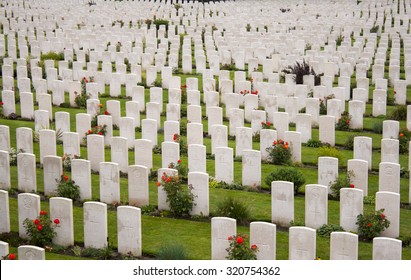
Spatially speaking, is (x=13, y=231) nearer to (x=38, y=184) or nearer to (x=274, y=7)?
(x=38, y=184)

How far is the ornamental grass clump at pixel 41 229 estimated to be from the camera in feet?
38.4

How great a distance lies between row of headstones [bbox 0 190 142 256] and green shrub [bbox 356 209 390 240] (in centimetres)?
333

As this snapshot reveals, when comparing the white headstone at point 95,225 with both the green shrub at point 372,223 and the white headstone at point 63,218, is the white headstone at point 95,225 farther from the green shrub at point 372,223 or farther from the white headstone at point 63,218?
the green shrub at point 372,223

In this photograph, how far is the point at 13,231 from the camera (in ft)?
40.8

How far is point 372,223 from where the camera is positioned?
38.7 feet

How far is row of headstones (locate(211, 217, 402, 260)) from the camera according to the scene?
10297mm

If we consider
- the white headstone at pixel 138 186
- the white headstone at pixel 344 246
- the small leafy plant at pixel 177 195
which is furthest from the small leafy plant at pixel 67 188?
the white headstone at pixel 344 246

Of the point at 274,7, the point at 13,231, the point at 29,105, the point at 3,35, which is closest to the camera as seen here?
the point at 13,231

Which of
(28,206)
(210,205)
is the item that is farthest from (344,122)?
(28,206)

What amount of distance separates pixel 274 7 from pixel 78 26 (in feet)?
32.2

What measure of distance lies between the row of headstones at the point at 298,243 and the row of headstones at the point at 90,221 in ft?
4.00

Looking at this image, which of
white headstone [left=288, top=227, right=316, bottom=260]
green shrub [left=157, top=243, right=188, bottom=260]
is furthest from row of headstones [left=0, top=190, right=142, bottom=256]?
white headstone [left=288, top=227, right=316, bottom=260]

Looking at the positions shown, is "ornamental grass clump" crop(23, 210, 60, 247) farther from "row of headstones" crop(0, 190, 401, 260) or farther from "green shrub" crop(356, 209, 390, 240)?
"green shrub" crop(356, 209, 390, 240)
